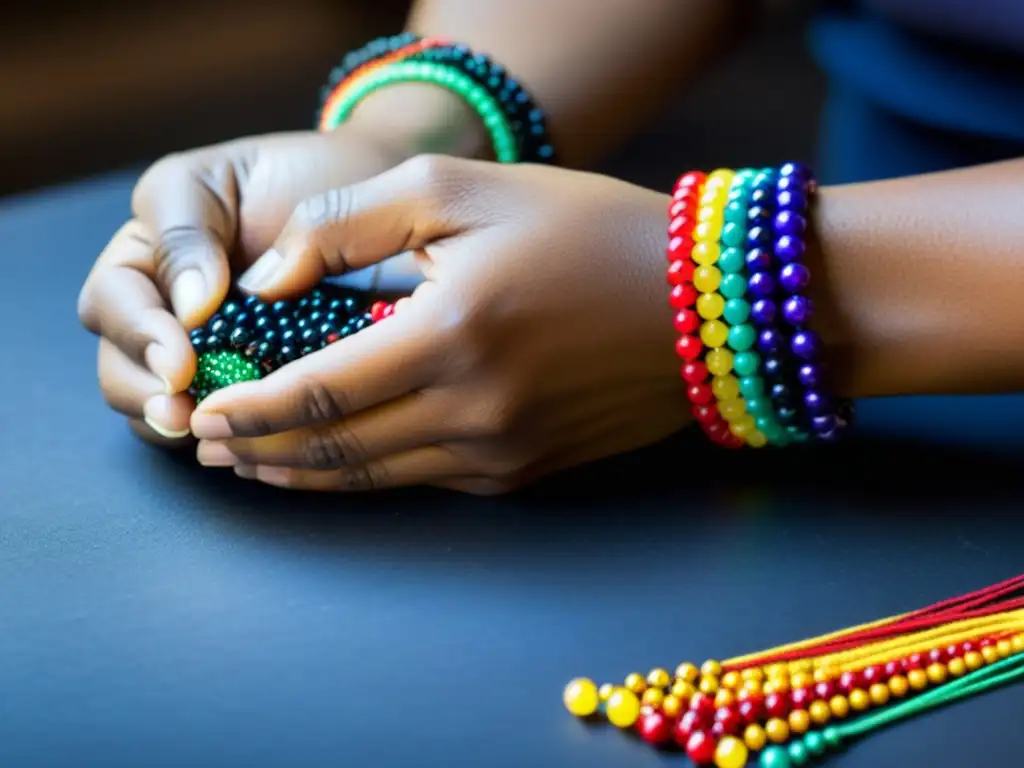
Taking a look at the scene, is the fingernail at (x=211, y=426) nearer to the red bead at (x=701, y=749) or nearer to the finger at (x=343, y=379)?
the finger at (x=343, y=379)

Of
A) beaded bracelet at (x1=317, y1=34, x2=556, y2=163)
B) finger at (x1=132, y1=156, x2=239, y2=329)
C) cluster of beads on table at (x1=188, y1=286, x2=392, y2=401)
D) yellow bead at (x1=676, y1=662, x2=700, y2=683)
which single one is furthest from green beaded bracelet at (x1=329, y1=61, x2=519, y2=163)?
yellow bead at (x1=676, y1=662, x2=700, y2=683)

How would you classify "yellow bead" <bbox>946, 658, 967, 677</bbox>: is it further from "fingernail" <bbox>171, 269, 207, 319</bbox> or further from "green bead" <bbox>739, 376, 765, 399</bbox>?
"fingernail" <bbox>171, 269, 207, 319</bbox>

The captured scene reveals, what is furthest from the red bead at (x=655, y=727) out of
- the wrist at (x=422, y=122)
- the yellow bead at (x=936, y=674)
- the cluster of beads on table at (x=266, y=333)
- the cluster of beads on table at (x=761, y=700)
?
the wrist at (x=422, y=122)

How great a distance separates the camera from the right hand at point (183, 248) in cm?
52

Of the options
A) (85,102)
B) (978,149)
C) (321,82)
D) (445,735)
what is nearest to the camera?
(445,735)

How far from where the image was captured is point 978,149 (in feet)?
2.43

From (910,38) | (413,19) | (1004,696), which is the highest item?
(413,19)

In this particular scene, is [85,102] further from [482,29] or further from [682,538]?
[682,538]

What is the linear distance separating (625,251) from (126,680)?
265 mm

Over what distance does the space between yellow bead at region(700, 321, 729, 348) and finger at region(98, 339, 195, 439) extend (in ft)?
0.76

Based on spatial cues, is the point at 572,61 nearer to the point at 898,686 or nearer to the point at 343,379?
the point at 343,379

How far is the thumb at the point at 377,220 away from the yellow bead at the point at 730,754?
239 mm

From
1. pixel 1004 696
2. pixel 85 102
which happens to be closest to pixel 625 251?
pixel 1004 696

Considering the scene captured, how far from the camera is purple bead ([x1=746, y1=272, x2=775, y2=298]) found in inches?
18.4
